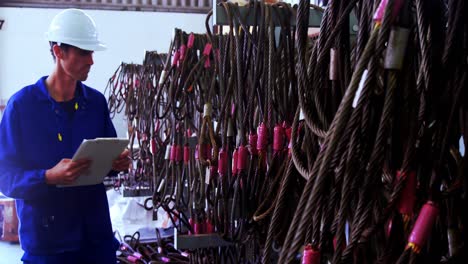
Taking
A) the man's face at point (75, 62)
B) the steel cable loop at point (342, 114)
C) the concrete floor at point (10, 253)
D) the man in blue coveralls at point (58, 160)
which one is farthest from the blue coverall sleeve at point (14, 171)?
the concrete floor at point (10, 253)

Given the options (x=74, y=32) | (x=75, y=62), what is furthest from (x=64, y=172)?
(x=74, y=32)

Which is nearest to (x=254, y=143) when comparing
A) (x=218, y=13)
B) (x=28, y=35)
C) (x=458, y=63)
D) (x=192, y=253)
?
(x=218, y=13)

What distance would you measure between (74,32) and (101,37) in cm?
461

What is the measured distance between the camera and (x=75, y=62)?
6.27ft

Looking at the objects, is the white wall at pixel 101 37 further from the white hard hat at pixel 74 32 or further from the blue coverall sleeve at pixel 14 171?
the blue coverall sleeve at pixel 14 171

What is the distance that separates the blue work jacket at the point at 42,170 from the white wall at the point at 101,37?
14.9 feet

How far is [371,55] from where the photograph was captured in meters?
0.68

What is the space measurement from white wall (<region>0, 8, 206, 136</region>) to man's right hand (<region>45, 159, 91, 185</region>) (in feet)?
15.4

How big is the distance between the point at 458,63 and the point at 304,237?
37 cm

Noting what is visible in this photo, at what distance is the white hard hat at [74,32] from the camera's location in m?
1.95

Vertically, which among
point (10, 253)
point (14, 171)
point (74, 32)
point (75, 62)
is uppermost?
point (74, 32)

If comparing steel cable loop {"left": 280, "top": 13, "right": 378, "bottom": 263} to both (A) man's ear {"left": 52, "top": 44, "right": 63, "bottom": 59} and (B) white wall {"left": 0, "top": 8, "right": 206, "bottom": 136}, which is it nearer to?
(A) man's ear {"left": 52, "top": 44, "right": 63, "bottom": 59}

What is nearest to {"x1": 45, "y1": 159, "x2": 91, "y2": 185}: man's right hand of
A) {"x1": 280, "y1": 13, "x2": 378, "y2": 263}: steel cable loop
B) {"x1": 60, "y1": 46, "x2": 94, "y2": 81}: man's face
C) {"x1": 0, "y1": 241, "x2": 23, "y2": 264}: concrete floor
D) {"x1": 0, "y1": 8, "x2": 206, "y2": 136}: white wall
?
{"x1": 60, "y1": 46, "x2": 94, "y2": 81}: man's face

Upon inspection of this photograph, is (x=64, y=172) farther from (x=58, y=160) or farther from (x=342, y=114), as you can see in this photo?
(x=342, y=114)
